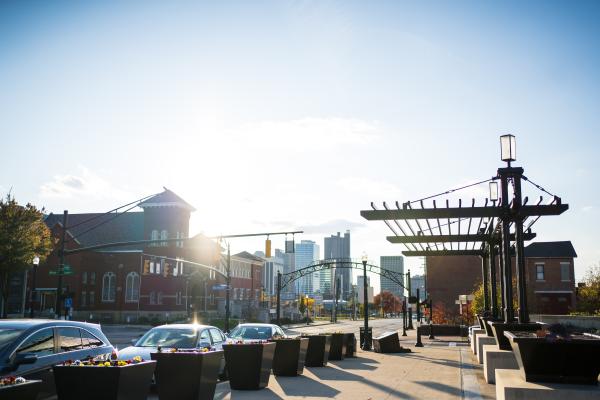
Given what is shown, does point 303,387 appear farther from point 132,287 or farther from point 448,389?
point 132,287

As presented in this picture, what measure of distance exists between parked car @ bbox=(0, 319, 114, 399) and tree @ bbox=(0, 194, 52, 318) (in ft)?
114

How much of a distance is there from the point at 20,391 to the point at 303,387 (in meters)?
8.28

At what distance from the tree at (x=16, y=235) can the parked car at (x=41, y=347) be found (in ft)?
114

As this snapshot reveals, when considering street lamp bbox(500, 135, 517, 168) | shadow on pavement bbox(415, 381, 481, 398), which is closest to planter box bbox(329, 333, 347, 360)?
shadow on pavement bbox(415, 381, 481, 398)

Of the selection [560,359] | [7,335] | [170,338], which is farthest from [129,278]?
[560,359]

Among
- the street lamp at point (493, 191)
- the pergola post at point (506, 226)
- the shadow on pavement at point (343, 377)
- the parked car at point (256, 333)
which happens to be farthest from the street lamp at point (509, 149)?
the parked car at point (256, 333)

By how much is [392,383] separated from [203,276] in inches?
2619

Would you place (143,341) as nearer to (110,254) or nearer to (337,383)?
(337,383)

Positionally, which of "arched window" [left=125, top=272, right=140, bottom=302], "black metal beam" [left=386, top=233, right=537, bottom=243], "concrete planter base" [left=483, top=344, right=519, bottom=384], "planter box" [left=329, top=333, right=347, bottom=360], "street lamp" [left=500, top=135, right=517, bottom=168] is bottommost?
"planter box" [left=329, top=333, right=347, bottom=360]

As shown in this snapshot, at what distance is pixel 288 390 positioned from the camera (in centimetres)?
1271

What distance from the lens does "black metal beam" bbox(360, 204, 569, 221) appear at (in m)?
12.5

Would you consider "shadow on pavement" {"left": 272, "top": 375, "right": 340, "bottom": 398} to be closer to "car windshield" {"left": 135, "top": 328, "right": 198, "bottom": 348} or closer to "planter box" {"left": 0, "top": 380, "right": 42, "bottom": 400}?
"car windshield" {"left": 135, "top": 328, "right": 198, "bottom": 348}

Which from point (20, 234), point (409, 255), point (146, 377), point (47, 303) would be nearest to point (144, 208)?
point (47, 303)

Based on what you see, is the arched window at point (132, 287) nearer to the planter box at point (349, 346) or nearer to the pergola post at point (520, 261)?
the planter box at point (349, 346)
